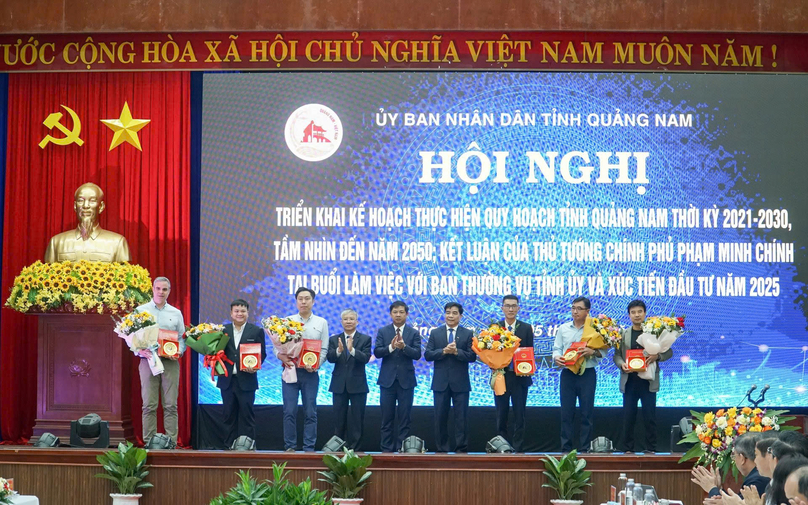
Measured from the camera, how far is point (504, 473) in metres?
6.72

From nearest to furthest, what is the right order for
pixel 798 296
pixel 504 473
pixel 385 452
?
pixel 504 473, pixel 385 452, pixel 798 296

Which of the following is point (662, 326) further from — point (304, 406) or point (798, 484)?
point (798, 484)

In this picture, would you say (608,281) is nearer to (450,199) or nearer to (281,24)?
(450,199)

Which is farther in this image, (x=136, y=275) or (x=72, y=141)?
(x=72, y=141)

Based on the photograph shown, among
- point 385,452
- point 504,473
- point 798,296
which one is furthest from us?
point 798,296

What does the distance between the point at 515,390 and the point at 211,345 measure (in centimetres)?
231

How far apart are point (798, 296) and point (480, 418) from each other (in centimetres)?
286

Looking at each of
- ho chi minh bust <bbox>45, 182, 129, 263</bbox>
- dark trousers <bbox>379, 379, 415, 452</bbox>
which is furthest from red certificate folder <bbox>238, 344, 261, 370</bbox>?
ho chi minh bust <bbox>45, 182, 129, 263</bbox>

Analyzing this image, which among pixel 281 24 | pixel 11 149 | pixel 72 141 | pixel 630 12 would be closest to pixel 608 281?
pixel 630 12

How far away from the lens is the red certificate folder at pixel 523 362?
7.29 m

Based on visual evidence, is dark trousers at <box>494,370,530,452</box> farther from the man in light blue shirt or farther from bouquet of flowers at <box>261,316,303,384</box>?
bouquet of flowers at <box>261,316,303,384</box>

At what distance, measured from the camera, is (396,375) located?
24.5 ft

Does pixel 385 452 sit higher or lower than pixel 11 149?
lower

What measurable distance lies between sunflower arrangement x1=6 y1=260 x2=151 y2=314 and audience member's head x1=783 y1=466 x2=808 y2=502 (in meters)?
5.35
